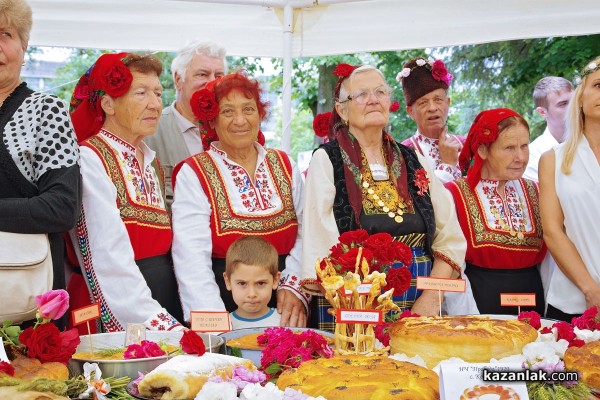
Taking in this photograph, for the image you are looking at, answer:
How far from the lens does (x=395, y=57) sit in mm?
12250

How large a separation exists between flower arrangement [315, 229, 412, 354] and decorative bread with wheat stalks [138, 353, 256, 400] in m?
0.46

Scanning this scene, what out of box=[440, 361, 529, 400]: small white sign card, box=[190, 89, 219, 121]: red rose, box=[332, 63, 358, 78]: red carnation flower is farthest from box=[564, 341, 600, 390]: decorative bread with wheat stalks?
box=[190, 89, 219, 121]: red rose

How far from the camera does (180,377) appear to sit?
78.3 inches

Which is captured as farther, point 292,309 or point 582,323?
point 292,309

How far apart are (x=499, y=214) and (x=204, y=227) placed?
141cm

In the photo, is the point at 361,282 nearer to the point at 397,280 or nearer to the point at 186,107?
the point at 397,280

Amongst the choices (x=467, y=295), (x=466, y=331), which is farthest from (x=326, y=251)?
(x=466, y=331)

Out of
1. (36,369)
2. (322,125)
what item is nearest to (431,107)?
(322,125)

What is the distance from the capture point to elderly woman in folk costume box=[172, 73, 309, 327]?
3.31 m

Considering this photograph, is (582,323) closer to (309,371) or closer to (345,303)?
(345,303)

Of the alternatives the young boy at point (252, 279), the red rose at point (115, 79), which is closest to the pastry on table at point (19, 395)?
the young boy at point (252, 279)

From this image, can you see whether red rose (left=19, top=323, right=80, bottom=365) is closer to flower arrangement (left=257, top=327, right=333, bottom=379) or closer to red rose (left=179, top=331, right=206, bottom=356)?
red rose (left=179, top=331, right=206, bottom=356)

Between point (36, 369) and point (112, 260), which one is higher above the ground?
point (112, 260)

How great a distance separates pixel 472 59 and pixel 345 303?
9.93 metres
